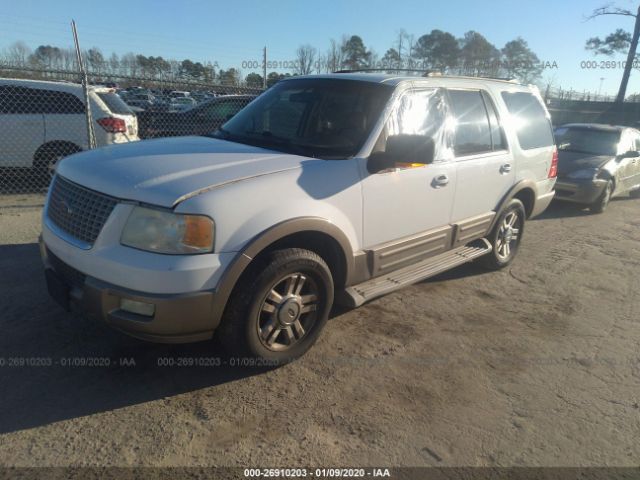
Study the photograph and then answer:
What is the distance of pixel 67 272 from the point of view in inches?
111

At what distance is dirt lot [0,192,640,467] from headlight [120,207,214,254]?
0.95 meters

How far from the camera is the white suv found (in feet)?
8.39

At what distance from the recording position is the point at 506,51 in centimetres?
5344

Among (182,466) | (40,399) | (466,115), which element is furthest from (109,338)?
(466,115)

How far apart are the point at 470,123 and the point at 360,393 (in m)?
2.70

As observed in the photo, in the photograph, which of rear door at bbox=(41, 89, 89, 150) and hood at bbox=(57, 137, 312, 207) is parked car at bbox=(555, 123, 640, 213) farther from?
rear door at bbox=(41, 89, 89, 150)

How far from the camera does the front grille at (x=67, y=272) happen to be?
8.95 feet

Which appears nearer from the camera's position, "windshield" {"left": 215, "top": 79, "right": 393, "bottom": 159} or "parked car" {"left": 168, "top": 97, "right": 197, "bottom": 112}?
"windshield" {"left": 215, "top": 79, "right": 393, "bottom": 159}

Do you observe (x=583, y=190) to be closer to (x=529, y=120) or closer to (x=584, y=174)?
(x=584, y=174)

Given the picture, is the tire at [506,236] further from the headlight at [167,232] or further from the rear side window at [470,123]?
the headlight at [167,232]

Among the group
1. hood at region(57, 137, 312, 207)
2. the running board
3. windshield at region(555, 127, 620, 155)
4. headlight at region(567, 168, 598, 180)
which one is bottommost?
the running board

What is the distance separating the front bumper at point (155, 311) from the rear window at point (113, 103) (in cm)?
595

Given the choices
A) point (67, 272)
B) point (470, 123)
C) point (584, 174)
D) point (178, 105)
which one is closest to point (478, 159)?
point (470, 123)

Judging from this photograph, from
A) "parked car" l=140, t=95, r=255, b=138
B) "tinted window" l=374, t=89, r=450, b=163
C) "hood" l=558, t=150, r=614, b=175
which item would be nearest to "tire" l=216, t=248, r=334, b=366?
"tinted window" l=374, t=89, r=450, b=163
